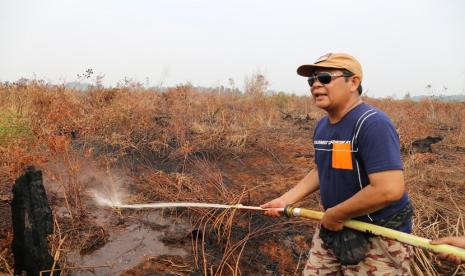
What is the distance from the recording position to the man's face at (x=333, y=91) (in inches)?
73.3

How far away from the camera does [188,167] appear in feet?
18.5

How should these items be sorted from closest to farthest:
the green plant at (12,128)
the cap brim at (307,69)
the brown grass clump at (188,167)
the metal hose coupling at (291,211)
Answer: the cap brim at (307,69) < the metal hose coupling at (291,211) < the brown grass clump at (188,167) < the green plant at (12,128)

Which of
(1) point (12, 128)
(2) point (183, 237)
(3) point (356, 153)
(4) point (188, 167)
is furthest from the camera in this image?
→ (4) point (188, 167)

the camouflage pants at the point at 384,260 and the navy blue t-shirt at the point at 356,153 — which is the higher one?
the navy blue t-shirt at the point at 356,153

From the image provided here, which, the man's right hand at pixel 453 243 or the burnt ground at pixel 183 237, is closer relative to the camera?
the man's right hand at pixel 453 243

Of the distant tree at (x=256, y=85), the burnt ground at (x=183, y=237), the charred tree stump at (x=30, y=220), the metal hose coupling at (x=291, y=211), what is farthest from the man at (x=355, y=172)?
the distant tree at (x=256, y=85)

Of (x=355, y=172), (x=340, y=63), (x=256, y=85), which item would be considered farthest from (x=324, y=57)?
(x=256, y=85)

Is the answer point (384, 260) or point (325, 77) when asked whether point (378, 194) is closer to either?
point (384, 260)

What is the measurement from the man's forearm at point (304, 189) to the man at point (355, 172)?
32cm

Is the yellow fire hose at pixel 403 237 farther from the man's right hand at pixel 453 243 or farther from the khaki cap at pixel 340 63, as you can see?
the khaki cap at pixel 340 63

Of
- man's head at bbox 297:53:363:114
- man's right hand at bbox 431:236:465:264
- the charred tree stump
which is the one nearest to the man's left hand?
man's right hand at bbox 431:236:465:264

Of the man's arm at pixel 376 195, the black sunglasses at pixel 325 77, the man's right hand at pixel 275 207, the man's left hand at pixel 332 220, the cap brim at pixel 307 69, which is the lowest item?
the man's right hand at pixel 275 207

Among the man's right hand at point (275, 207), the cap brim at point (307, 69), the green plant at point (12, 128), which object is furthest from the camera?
the green plant at point (12, 128)

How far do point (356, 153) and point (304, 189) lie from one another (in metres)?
0.72
